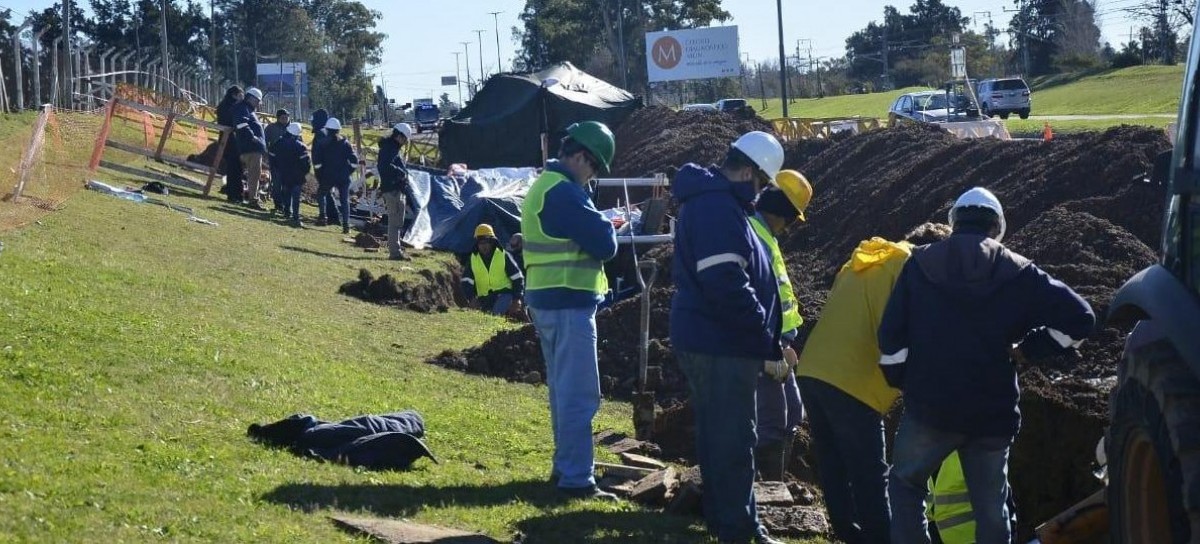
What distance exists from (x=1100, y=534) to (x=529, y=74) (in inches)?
1380

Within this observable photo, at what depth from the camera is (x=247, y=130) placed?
Answer: 2550 centimetres

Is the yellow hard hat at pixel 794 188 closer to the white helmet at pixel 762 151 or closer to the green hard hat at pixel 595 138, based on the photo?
the white helmet at pixel 762 151

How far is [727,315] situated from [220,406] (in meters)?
3.80

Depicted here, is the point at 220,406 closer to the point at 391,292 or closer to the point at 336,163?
the point at 391,292

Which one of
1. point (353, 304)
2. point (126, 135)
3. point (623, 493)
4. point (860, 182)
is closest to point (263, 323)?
point (353, 304)

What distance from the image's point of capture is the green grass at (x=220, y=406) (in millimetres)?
6605

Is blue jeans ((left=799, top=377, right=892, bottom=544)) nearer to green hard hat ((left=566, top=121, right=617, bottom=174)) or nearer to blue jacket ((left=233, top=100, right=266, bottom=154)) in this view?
green hard hat ((left=566, top=121, right=617, bottom=174))

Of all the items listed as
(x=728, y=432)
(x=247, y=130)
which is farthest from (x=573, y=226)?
(x=247, y=130)

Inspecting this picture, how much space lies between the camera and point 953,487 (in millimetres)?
6898

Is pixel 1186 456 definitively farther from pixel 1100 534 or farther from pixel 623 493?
pixel 623 493

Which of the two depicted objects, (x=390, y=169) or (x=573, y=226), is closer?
(x=573, y=226)

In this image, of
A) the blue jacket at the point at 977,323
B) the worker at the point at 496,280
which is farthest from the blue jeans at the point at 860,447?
the worker at the point at 496,280

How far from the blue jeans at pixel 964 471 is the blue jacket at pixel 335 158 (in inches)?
767

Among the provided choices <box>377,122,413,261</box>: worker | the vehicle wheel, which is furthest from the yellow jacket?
<box>377,122,413,261</box>: worker
